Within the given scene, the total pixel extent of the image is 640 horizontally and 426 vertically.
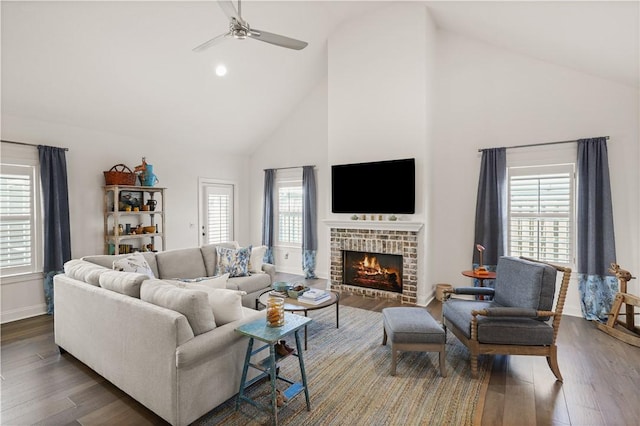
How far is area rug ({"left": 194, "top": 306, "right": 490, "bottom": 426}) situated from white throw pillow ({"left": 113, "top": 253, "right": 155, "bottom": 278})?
72.1 inches

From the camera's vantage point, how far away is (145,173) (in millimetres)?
5477

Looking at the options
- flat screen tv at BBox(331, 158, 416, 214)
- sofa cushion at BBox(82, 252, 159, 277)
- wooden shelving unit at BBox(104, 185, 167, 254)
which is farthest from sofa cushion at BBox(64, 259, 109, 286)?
flat screen tv at BBox(331, 158, 416, 214)

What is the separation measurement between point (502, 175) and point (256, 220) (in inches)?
206

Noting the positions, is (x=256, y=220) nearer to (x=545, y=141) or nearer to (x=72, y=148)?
(x=72, y=148)

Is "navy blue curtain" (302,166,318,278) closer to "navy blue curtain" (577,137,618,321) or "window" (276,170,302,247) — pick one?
"window" (276,170,302,247)

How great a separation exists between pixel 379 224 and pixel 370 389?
9.21 ft

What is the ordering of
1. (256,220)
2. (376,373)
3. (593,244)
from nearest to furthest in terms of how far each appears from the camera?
(376,373) → (593,244) → (256,220)

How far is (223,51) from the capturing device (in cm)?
490

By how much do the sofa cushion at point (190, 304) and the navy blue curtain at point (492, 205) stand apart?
4.02 meters

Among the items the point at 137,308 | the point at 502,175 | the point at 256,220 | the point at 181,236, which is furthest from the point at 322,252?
the point at 137,308

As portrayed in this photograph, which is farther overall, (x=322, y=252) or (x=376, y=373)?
A: (x=322, y=252)

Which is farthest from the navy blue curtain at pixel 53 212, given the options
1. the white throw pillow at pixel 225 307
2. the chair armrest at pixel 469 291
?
the chair armrest at pixel 469 291

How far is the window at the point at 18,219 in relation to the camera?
4.24m

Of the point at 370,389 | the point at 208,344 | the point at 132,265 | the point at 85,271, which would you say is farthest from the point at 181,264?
the point at 370,389
